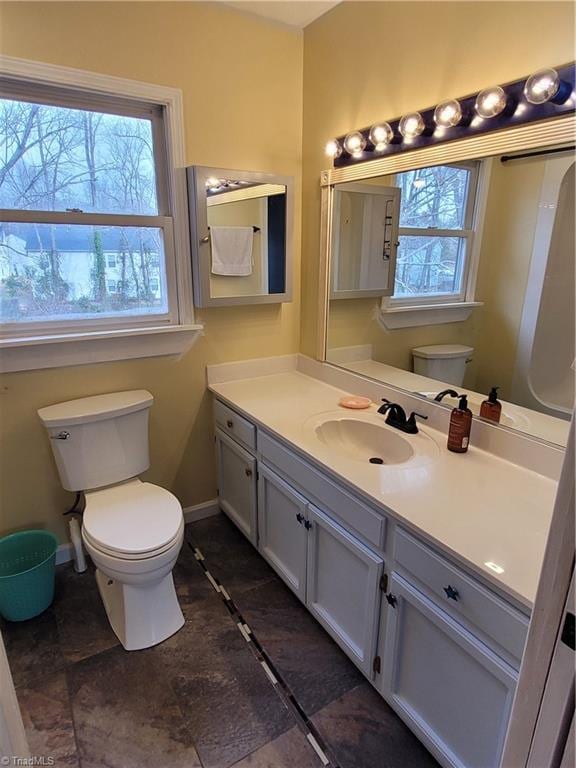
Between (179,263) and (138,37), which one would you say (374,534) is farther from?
(138,37)

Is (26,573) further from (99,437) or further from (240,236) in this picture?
(240,236)

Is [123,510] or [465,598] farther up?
[465,598]

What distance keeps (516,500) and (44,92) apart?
2.24m

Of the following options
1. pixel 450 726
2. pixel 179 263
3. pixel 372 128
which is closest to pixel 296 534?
pixel 450 726

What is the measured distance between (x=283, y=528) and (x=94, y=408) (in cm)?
96

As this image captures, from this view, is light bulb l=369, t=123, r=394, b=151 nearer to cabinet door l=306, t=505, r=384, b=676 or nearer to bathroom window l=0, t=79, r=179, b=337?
bathroom window l=0, t=79, r=179, b=337

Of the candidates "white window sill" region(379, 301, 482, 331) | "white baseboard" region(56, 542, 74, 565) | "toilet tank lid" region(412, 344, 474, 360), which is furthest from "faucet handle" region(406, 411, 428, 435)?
"white baseboard" region(56, 542, 74, 565)

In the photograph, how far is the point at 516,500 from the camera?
50.1 inches

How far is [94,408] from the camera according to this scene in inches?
74.5

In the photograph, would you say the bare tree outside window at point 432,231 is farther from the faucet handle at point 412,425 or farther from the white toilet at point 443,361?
the faucet handle at point 412,425

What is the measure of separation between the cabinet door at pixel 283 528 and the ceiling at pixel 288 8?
78.9 inches

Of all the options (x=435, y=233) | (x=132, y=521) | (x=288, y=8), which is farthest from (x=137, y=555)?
(x=288, y=8)

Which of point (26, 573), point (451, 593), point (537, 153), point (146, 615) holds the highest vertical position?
point (537, 153)

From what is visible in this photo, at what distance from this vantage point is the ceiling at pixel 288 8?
189cm
